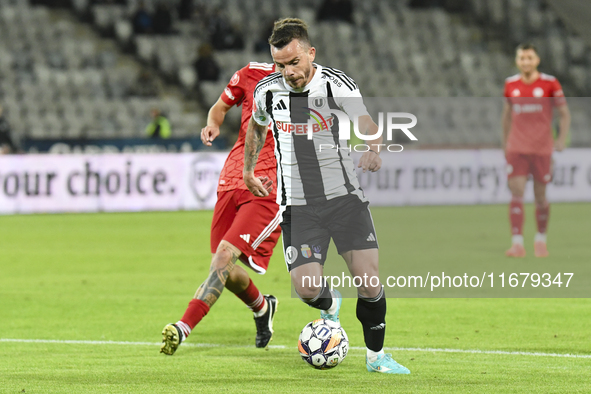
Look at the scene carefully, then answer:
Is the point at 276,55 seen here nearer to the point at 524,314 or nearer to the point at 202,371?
the point at 202,371

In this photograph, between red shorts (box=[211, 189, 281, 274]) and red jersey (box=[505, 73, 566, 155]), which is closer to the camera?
red shorts (box=[211, 189, 281, 274])

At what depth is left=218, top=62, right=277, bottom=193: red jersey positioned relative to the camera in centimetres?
627

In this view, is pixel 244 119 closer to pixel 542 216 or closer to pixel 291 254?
pixel 291 254

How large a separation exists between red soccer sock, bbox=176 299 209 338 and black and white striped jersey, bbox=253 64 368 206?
0.85 m

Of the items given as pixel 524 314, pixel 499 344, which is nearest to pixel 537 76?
pixel 524 314

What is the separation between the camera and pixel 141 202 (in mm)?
17078

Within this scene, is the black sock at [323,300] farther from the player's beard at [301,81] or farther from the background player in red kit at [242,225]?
the player's beard at [301,81]

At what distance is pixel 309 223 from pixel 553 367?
161cm

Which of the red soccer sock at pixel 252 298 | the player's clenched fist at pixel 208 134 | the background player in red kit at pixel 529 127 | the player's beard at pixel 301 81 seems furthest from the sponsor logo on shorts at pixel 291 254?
the background player in red kit at pixel 529 127

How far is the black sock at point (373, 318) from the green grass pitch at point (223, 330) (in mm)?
210

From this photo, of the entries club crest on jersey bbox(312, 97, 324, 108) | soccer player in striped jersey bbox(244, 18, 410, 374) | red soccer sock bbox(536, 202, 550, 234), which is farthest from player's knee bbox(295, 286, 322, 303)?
red soccer sock bbox(536, 202, 550, 234)

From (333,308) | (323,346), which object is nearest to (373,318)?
(323,346)

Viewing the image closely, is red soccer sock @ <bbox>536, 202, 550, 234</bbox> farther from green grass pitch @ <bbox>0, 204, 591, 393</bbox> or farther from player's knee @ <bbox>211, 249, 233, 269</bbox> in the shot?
player's knee @ <bbox>211, 249, 233, 269</bbox>

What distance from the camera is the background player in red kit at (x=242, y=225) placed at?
5.99m
